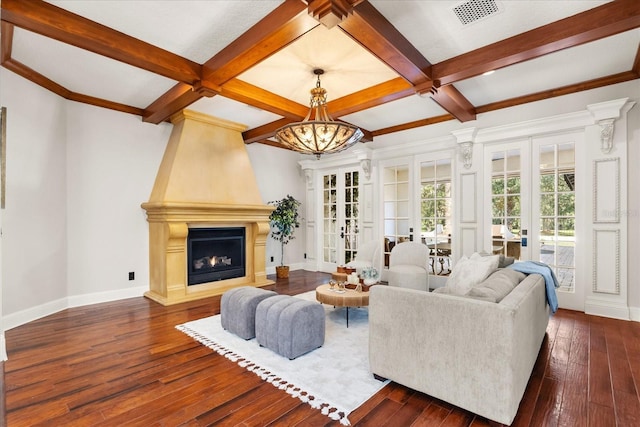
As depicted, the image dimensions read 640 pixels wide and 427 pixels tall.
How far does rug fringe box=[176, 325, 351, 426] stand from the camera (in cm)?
197

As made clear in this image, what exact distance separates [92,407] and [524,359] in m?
2.80

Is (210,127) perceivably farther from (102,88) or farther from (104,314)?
(104,314)

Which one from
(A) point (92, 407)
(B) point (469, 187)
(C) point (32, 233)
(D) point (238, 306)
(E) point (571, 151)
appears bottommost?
(A) point (92, 407)

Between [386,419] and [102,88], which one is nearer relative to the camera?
[386,419]

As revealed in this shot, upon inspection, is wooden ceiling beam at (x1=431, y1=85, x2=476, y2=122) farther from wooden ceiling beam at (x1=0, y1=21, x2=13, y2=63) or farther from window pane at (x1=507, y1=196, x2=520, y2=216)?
wooden ceiling beam at (x1=0, y1=21, x2=13, y2=63)

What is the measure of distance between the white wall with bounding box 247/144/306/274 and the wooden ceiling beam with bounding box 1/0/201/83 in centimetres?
Answer: 318

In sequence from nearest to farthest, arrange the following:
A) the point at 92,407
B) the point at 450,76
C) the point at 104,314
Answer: the point at 92,407 < the point at 450,76 < the point at 104,314

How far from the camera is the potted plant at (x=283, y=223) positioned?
A: 6215 millimetres

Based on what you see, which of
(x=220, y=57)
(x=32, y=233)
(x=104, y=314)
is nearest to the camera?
(x=220, y=57)

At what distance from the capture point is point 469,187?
488 cm

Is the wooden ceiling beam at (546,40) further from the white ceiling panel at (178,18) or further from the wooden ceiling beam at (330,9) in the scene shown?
the white ceiling panel at (178,18)

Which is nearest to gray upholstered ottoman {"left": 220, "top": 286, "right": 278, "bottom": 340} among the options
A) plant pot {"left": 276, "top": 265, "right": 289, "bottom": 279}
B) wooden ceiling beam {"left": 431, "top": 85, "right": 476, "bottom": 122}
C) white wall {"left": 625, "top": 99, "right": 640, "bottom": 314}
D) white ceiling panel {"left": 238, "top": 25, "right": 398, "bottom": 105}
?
white ceiling panel {"left": 238, "top": 25, "right": 398, "bottom": 105}

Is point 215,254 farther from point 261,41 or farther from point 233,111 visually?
point 261,41

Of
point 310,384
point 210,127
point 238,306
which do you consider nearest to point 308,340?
point 310,384
